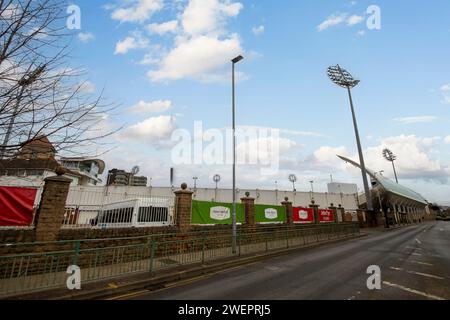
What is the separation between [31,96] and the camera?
4.91m

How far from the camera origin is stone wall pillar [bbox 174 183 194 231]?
13172 millimetres

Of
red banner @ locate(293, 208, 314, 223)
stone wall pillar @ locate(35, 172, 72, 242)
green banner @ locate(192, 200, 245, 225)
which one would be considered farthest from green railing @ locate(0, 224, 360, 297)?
red banner @ locate(293, 208, 314, 223)

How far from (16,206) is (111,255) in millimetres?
3686

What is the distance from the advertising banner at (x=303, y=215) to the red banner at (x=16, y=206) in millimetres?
20003

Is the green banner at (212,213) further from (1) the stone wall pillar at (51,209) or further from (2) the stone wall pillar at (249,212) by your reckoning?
(1) the stone wall pillar at (51,209)

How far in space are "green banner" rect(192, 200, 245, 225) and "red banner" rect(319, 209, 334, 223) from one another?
1444 centimetres

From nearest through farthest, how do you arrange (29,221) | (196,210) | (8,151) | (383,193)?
(8,151), (29,221), (196,210), (383,193)

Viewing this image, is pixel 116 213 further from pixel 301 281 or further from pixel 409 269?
pixel 409 269

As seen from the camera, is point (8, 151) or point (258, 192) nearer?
point (8, 151)

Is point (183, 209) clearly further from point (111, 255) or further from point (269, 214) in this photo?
point (269, 214)

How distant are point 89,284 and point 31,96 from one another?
514 centimetres

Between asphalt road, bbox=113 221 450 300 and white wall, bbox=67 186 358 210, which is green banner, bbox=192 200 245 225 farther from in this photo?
white wall, bbox=67 186 358 210

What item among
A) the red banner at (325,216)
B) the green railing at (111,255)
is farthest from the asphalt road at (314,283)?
the red banner at (325,216)
